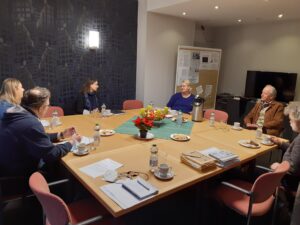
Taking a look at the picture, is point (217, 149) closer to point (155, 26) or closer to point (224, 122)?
point (224, 122)

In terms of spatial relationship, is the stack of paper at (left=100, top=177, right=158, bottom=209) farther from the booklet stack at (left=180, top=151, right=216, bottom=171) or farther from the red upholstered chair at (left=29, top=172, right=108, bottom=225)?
the booklet stack at (left=180, top=151, right=216, bottom=171)

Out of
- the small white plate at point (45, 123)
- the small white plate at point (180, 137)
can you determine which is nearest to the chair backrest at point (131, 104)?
the small white plate at point (45, 123)

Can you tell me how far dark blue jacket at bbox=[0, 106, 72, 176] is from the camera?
1.69 metres

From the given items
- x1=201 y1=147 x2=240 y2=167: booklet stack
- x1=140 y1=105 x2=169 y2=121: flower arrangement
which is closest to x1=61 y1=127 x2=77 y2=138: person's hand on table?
x1=140 y1=105 x2=169 y2=121: flower arrangement

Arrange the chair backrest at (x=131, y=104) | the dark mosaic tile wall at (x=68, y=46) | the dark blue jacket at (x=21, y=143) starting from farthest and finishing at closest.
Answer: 1. the chair backrest at (x=131, y=104)
2. the dark mosaic tile wall at (x=68, y=46)
3. the dark blue jacket at (x=21, y=143)

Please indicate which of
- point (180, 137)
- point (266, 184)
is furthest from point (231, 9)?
point (266, 184)

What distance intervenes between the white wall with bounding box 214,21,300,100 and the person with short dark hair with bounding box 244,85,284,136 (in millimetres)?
2278

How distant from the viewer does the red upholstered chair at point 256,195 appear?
155 cm

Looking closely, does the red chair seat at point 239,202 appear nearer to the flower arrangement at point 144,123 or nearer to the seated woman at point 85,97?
the flower arrangement at point 144,123

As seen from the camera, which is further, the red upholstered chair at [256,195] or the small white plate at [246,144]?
the small white plate at [246,144]

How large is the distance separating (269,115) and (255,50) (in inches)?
117

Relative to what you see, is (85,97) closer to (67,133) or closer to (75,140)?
(67,133)

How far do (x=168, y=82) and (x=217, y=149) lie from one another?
3324mm

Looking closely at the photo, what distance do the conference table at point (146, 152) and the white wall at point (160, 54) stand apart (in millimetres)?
1960
